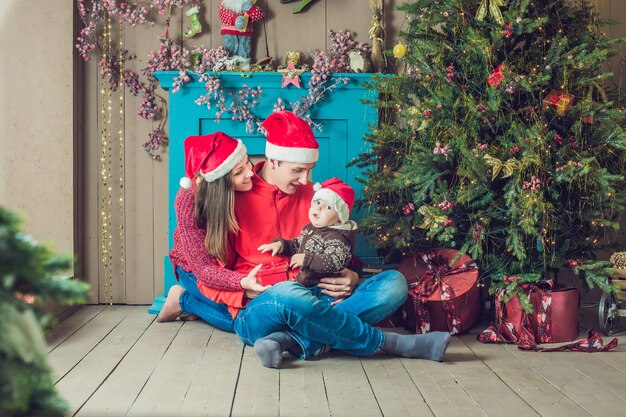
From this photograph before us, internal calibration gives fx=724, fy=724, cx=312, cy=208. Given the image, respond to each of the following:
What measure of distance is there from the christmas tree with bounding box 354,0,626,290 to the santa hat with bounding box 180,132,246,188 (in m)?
0.64

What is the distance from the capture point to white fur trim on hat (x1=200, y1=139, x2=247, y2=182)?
288 centimetres

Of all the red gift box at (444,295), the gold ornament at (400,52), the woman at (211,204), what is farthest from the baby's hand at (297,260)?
the gold ornament at (400,52)

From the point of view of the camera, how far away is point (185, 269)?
3.19m

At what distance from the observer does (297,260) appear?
2.82 m

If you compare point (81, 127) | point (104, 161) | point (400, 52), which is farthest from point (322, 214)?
point (81, 127)

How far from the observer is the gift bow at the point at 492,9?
2.90m

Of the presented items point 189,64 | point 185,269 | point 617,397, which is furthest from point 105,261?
point 617,397

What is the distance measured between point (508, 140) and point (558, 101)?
259 mm

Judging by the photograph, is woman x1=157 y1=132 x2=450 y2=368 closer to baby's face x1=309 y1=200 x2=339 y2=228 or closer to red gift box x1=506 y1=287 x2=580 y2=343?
baby's face x1=309 y1=200 x2=339 y2=228

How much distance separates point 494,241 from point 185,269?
4.41ft

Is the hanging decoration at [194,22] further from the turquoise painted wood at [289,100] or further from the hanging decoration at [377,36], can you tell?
the hanging decoration at [377,36]

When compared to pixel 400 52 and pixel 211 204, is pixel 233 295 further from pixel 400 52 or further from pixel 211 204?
pixel 400 52

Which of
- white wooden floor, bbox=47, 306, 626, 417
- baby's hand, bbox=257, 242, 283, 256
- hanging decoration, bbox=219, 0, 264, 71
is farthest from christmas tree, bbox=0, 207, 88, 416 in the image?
hanging decoration, bbox=219, 0, 264, 71

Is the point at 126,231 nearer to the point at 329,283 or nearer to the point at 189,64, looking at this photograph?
the point at 189,64
